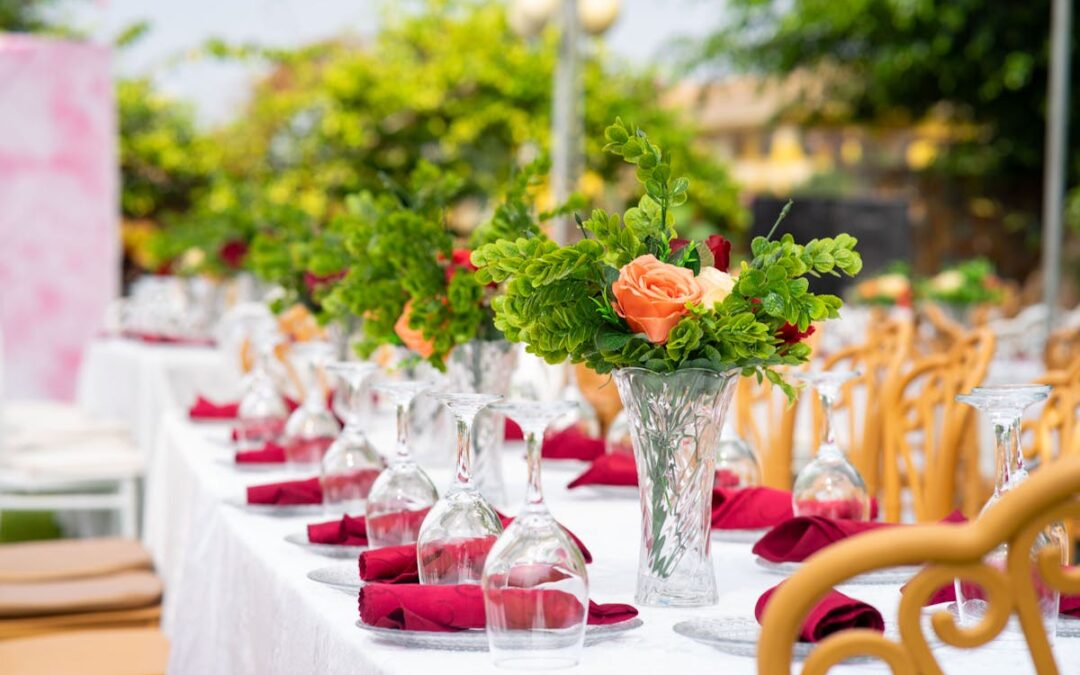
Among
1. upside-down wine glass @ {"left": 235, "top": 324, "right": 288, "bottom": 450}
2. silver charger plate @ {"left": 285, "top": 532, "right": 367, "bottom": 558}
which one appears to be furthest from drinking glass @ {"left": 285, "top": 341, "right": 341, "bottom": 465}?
silver charger plate @ {"left": 285, "top": 532, "right": 367, "bottom": 558}

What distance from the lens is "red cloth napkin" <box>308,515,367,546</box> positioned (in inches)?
79.7

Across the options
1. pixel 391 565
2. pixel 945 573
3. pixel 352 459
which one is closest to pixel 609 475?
pixel 352 459

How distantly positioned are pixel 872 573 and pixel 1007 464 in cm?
38

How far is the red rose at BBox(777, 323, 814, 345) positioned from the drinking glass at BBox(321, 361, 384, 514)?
2.47 ft

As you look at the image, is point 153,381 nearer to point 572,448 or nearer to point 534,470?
point 572,448

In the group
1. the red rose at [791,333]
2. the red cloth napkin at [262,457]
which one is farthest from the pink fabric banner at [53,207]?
the red rose at [791,333]

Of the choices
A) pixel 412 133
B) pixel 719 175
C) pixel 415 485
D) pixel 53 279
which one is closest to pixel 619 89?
pixel 719 175

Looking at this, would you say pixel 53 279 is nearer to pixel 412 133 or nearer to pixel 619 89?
pixel 412 133

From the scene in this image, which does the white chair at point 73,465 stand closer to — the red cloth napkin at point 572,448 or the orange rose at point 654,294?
the red cloth napkin at point 572,448

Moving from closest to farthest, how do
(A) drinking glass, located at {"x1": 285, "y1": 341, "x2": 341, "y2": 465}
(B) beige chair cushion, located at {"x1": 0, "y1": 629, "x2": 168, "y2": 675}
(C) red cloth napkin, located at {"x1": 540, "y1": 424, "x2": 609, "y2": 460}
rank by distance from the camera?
1. (B) beige chair cushion, located at {"x1": 0, "y1": 629, "x2": 168, "y2": 675}
2. (A) drinking glass, located at {"x1": 285, "y1": 341, "x2": 341, "y2": 465}
3. (C) red cloth napkin, located at {"x1": 540, "y1": 424, "x2": 609, "y2": 460}

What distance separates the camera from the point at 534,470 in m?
1.40

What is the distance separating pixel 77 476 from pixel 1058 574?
4460mm

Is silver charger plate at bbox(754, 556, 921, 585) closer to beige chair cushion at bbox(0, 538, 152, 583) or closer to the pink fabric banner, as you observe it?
beige chair cushion at bbox(0, 538, 152, 583)

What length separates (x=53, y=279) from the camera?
9242mm
